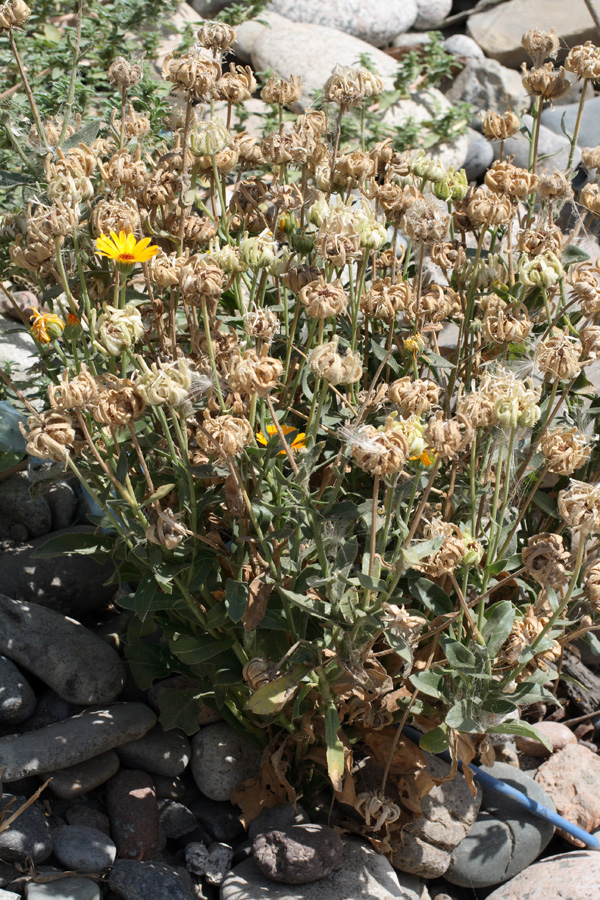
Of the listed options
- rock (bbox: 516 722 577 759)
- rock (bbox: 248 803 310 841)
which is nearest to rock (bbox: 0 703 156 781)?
rock (bbox: 248 803 310 841)

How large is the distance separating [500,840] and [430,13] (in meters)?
7.39

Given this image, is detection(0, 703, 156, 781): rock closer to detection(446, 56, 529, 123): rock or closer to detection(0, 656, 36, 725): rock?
detection(0, 656, 36, 725): rock

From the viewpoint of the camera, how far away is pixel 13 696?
2.65 metres

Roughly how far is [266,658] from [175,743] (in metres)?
0.65

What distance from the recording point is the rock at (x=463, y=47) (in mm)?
7605

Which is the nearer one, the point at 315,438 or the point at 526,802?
the point at 315,438

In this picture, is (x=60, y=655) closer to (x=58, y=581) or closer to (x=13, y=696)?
(x=13, y=696)

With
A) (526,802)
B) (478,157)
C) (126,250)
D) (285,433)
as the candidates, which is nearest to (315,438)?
(285,433)

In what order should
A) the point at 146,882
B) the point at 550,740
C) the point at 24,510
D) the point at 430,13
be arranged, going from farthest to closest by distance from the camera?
the point at 430,13 < the point at 24,510 < the point at 550,740 < the point at 146,882

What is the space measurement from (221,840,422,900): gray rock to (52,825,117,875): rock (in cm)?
32

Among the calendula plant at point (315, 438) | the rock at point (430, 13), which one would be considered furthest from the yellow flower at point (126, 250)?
the rock at point (430, 13)

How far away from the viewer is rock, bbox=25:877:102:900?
2.22m

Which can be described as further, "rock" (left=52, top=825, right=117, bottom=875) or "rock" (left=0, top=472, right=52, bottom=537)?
"rock" (left=0, top=472, right=52, bottom=537)

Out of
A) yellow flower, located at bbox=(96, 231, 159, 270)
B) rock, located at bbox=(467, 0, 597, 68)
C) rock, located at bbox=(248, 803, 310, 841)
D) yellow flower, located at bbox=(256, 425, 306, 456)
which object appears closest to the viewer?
yellow flower, located at bbox=(96, 231, 159, 270)
